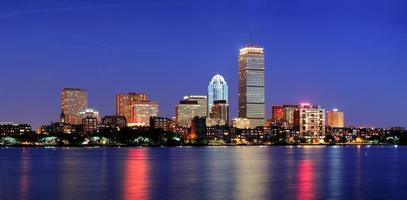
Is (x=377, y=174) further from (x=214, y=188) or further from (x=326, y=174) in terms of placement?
(x=214, y=188)

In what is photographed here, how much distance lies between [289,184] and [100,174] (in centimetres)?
2242

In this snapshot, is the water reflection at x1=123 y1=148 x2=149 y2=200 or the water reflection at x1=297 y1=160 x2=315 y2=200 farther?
the water reflection at x1=297 y1=160 x2=315 y2=200

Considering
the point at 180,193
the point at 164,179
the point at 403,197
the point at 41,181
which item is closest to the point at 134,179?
the point at 164,179

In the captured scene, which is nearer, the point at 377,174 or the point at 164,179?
the point at 164,179

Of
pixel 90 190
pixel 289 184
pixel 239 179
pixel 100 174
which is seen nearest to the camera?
pixel 90 190

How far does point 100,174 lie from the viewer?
7300 cm

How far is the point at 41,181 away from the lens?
62.5 meters

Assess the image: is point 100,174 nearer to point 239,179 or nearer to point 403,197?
point 239,179

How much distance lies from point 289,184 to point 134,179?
14.7m

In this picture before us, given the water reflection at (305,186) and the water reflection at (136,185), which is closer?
the water reflection at (136,185)

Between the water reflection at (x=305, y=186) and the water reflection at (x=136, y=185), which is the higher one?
the water reflection at (x=136, y=185)

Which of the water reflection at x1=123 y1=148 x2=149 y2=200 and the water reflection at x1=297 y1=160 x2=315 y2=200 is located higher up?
the water reflection at x1=123 y1=148 x2=149 y2=200

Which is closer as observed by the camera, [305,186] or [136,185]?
[305,186]

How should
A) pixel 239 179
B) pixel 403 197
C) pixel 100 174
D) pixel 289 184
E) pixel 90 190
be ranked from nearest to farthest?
pixel 403 197
pixel 90 190
pixel 289 184
pixel 239 179
pixel 100 174
